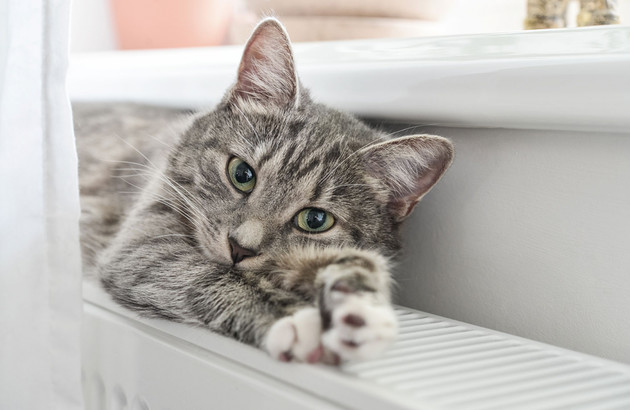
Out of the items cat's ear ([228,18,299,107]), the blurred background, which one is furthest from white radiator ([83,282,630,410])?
the blurred background

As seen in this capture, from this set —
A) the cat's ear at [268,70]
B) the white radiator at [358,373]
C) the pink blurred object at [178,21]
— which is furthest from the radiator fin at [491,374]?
the pink blurred object at [178,21]

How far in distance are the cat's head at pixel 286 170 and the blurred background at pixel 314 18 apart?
253 mm

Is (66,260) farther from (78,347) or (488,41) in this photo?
(488,41)

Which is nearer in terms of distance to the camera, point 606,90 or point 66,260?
point 606,90

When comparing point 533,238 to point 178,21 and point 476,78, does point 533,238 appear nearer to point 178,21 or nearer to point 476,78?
point 476,78

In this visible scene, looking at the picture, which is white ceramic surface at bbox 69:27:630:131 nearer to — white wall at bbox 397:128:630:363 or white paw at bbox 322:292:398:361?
white wall at bbox 397:128:630:363

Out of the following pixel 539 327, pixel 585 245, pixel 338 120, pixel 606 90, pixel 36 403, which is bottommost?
pixel 36 403

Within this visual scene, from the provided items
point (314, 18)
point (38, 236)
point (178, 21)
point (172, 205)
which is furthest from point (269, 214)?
point (178, 21)

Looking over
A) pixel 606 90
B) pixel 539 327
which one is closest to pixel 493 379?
pixel 539 327

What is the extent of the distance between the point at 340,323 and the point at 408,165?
347 millimetres

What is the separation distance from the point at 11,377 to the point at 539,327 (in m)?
0.75

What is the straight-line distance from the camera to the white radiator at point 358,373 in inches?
24.3

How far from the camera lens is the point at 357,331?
2.05 feet

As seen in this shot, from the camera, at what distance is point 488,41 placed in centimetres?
90
